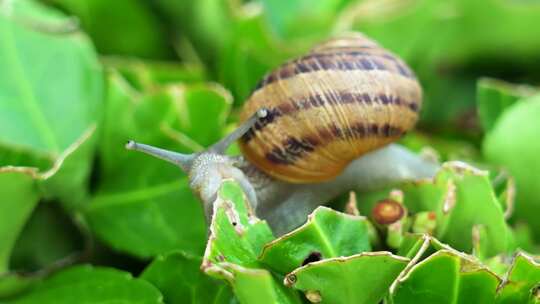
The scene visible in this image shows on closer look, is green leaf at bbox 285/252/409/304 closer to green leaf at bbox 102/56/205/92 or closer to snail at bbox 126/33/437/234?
snail at bbox 126/33/437/234

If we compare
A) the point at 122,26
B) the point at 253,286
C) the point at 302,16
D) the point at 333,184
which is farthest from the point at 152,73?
the point at 253,286

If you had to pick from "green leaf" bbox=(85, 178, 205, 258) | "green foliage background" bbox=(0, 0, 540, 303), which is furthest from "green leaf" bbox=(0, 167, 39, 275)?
"green leaf" bbox=(85, 178, 205, 258)

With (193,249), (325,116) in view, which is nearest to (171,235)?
(193,249)

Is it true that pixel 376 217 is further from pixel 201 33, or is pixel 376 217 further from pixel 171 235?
pixel 201 33

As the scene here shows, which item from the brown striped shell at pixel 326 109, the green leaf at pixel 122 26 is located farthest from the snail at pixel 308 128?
the green leaf at pixel 122 26

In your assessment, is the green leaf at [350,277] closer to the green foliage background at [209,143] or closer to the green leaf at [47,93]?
the green foliage background at [209,143]
